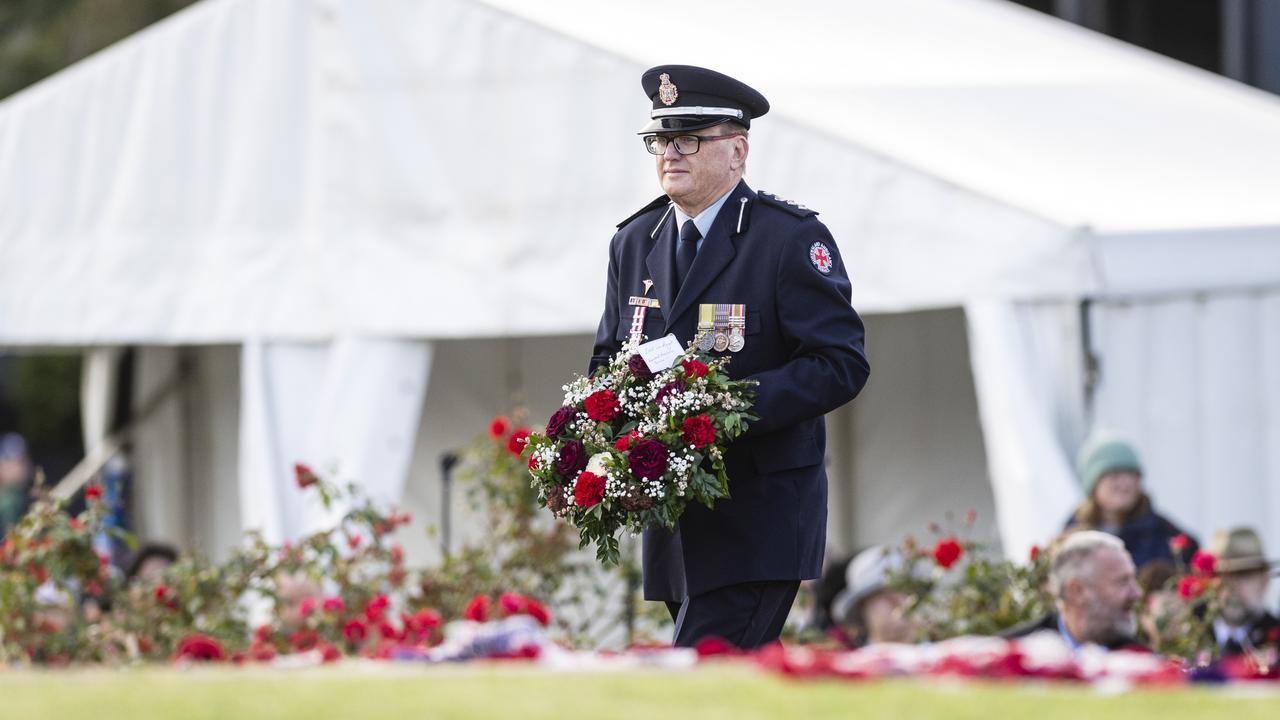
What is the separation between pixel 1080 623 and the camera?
203 inches

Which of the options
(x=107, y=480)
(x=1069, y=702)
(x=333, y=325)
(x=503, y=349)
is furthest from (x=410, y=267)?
(x=1069, y=702)

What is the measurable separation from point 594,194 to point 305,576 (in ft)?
7.02

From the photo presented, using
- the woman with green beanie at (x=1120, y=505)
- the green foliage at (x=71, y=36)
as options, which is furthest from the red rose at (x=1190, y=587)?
the green foliage at (x=71, y=36)

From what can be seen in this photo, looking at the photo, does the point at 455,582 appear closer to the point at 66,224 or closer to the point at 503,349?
the point at 503,349

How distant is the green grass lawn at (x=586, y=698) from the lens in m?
2.51

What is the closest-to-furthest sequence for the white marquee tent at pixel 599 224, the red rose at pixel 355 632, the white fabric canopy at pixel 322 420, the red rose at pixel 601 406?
the red rose at pixel 601 406 → the red rose at pixel 355 632 → the white marquee tent at pixel 599 224 → the white fabric canopy at pixel 322 420

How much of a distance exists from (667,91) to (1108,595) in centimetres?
194

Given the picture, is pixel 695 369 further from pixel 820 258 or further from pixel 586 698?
pixel 586 698

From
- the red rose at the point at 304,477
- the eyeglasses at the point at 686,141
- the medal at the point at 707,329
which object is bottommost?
the red rose at the point at 304,477

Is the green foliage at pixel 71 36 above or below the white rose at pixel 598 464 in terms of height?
above

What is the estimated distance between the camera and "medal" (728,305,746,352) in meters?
4.12

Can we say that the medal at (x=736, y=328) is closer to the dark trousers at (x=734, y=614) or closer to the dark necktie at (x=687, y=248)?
the dark necktie at (x=687, y=248)

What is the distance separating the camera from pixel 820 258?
413 centimetres

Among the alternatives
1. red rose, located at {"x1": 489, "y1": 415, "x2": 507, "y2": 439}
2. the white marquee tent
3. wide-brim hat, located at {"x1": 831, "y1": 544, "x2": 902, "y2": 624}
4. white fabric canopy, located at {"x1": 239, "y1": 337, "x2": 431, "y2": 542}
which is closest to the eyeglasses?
red rose, located at {"x1": 489, "y1": 415, "x2": 507, "y2": 439}
